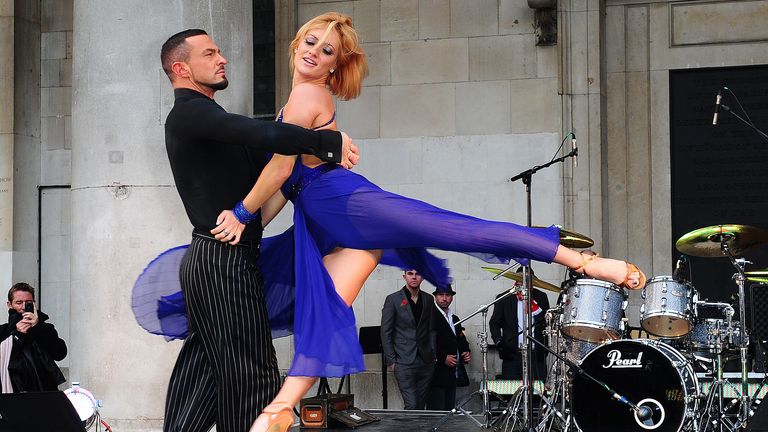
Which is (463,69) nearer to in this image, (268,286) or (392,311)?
(392,311)

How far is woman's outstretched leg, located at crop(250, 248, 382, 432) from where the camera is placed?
14.2 feet

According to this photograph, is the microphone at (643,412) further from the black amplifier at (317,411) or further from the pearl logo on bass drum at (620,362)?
the black amplifier at (317,411)

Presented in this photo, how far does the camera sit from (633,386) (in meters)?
9.16

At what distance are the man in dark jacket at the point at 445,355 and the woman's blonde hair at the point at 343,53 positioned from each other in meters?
7.67

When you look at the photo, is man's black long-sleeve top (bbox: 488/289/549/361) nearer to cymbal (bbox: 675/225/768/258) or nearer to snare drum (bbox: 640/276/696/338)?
snare drum (bbox: 640/276/696/338)

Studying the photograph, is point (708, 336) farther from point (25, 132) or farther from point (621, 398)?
point (25, 132)

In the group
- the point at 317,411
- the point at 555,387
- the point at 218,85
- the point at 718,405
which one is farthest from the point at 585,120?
the point at 218,85

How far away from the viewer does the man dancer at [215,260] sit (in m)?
4.34

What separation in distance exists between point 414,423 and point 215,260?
572 cm

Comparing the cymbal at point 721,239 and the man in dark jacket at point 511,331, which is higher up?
the cymbal at point 721,239

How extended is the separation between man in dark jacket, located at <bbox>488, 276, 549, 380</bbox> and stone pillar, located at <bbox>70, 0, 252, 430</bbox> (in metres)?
4.20

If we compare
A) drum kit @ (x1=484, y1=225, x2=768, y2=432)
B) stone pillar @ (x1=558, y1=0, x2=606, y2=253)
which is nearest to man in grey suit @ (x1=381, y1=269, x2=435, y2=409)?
stone pillar @ (x1=558, y1=0, x2=606, y2=253)

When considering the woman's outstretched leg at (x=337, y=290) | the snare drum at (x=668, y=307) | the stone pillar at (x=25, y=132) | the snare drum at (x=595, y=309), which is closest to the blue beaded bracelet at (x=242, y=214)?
the woman's outstretched leg at (x=337, y=290)

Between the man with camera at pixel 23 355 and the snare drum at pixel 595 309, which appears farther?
the snare drum at pixel 595 309
